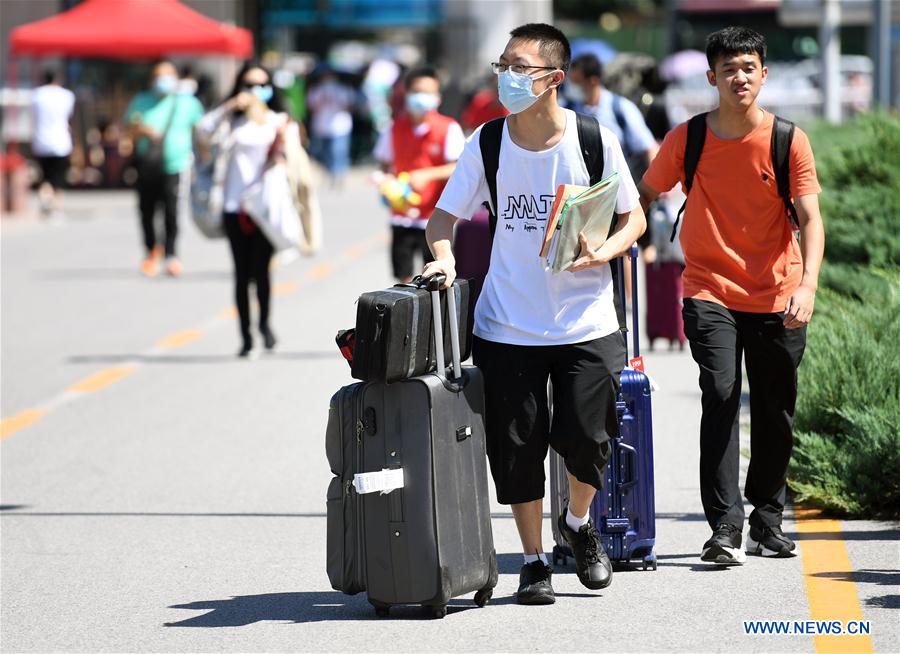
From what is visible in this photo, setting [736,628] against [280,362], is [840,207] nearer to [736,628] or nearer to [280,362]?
[280,362]

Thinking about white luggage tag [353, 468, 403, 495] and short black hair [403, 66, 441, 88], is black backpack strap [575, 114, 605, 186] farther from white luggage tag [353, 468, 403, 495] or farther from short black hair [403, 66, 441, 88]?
short black hair [403, 66, 441, 88]

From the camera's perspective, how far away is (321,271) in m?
17.2

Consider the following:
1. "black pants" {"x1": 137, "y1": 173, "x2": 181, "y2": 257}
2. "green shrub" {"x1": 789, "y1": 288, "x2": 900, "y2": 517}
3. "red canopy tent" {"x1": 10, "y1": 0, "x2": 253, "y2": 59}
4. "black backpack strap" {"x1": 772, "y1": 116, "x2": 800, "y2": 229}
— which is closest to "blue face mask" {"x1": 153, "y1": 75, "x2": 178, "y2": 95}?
"black pants" {"x1": 137, "y1": 173, "x2": 181, "y2": 257}

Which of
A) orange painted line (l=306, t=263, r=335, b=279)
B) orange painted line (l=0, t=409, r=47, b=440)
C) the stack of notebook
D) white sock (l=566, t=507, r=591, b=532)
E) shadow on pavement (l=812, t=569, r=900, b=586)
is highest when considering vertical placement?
the stack of notebook

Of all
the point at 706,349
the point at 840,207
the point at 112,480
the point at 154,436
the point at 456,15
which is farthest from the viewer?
the point at 456,15

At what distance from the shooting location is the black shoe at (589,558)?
5605 mm

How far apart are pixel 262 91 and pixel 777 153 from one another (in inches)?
240

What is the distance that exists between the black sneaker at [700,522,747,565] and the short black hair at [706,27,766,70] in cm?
159

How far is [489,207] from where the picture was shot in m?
5.63

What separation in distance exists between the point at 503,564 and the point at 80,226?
1841 centimetres

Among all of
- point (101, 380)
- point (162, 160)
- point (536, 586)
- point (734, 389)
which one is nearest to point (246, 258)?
point (101, 380)

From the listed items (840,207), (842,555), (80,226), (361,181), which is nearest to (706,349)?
(842,555)

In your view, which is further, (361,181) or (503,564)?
(361,181)

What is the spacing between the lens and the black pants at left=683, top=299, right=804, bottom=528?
6020 millimetres
